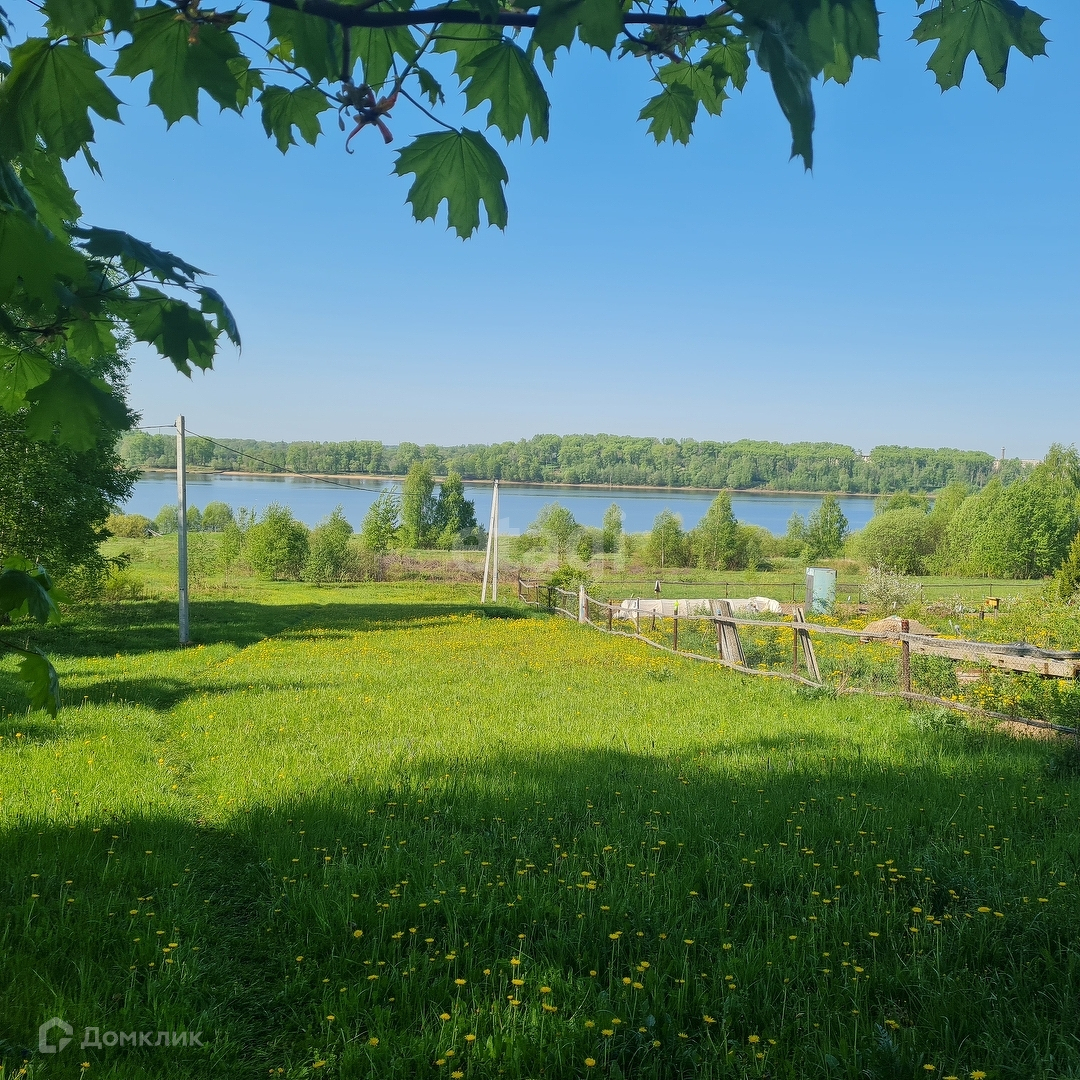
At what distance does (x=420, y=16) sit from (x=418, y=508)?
246ft

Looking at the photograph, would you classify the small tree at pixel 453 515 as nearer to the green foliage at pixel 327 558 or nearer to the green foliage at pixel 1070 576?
the green foliage at pixel 327 558

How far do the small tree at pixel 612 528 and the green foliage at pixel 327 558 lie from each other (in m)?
25.2

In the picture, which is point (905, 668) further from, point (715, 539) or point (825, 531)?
point (825, 531)

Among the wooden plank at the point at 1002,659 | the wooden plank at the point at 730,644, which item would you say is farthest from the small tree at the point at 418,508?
the wooden plank at the point at 1002,659

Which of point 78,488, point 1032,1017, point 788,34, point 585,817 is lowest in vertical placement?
point 585,817

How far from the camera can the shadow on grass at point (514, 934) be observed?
281cm

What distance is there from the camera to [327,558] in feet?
174

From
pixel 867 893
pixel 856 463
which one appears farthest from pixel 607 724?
pixel 856 463

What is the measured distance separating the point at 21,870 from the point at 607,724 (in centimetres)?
611

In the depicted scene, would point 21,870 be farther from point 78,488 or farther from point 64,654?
point 78,488

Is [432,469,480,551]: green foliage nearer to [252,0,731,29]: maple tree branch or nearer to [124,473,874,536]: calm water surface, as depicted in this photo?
[124,473,874,536]: calm water surface

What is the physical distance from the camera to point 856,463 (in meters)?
118

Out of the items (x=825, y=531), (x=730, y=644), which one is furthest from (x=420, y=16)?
(x=825, y=531)

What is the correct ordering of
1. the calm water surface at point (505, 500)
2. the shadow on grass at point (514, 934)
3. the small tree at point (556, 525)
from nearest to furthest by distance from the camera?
the shadow on grass at point (514, 934) → the calm water surface at point (505, 500) → the small tree at point (556, 525)
